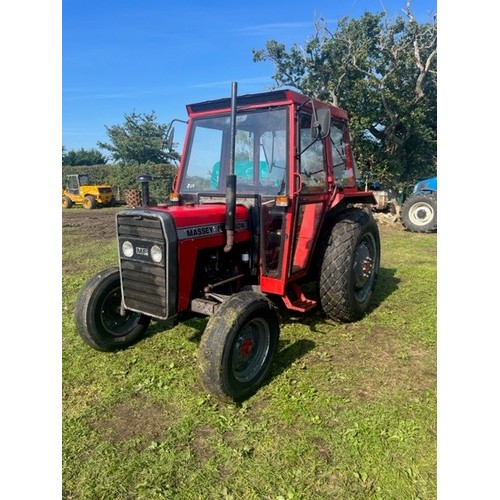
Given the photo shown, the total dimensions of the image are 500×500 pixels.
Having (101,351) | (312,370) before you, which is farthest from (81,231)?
(312,370)

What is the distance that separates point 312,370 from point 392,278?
10.8 ft

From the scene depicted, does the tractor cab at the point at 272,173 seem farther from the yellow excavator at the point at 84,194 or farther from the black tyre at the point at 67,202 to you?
the black tyre at the point at 67,202

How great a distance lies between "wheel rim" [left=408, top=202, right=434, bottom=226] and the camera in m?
11.0

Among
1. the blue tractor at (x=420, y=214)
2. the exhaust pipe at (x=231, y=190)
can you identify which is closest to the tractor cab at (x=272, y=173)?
the exhaust pipe at (x=231, y=190)

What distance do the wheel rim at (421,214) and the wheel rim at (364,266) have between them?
7.01 metres

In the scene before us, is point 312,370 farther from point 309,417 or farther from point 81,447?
point 81,447

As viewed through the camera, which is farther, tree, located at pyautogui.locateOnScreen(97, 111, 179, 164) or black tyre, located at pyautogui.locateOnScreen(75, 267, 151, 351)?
tree, located at pyautogui.locateOnScreen(97, 111, 179, 164)

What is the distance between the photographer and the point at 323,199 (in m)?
4.14

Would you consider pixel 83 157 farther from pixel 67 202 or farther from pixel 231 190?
pixel 231 190

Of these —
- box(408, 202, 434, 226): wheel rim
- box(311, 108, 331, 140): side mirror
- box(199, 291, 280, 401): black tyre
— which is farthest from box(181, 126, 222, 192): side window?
box(408, 202, 434, 226): wheel rim

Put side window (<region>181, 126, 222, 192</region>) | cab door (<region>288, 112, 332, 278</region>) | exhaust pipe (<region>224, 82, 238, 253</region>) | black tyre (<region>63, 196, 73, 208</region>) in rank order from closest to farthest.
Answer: exhaust pipe (<region>224, 82, 238, 253</region>), cab door (<region>288, 112, 332, 278</region>), side window (<region>181, 126, 222, 192</region>), black tyre (<region>63, 196, 73, 208</region>)

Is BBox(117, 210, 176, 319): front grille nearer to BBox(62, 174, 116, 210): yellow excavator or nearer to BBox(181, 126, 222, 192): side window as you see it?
BBox(181, 126, 222, 192): side window

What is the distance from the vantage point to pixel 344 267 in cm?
401

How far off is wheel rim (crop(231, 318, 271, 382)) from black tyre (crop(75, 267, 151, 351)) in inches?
46.5
